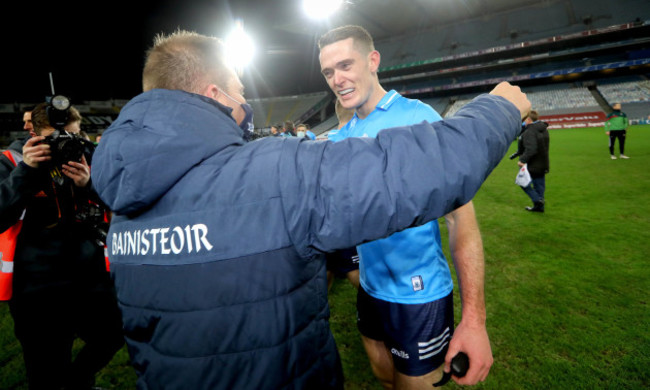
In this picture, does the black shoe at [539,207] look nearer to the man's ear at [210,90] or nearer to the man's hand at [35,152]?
the man's ear at [210,90]

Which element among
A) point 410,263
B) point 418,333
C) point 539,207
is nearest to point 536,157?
point 539,207

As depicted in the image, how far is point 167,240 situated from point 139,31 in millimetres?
20639

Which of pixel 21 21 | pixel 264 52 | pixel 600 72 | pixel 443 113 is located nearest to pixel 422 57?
pixel 443 113

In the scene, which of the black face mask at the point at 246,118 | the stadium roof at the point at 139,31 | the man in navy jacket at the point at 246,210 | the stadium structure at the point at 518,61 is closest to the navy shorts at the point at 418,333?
the man in navy jacket at the point at 246,210

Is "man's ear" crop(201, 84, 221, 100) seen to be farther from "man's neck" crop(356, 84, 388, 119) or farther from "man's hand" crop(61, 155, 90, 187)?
"man's hand" crop(61, 155, 90, 187)

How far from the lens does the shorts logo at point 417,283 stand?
69.9 inches

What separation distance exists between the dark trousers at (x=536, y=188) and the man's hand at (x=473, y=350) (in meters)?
5.75

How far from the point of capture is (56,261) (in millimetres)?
2189

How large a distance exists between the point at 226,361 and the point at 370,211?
0.63m

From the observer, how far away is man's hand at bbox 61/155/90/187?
84.6 inches

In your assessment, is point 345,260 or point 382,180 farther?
point 345,260

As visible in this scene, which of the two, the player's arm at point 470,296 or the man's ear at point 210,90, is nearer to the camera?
the man's ear at point 210,90

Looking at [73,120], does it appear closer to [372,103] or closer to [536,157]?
[372,103]

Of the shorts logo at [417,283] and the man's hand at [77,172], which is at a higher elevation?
the man's hand at [77,172]
